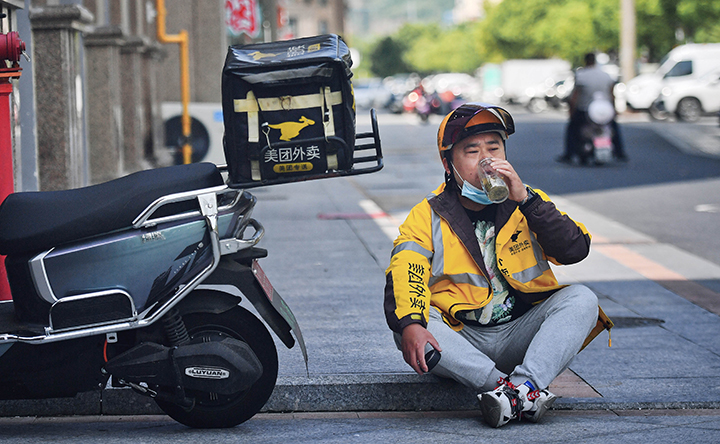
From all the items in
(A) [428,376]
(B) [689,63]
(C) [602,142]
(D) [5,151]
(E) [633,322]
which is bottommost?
(E) [633,322]

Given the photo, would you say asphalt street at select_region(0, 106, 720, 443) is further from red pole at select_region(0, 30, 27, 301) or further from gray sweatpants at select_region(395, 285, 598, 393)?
red pole at select_region(0, 30, 27, 301)

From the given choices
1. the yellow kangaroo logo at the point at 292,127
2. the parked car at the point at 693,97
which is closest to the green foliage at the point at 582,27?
the parked car at the point at 693,97

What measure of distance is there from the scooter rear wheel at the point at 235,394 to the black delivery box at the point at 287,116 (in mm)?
545

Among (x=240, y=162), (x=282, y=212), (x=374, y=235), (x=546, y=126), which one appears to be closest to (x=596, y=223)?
(x=374, y=235)

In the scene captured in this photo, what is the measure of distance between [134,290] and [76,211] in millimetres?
367

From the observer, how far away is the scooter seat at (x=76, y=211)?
374cm

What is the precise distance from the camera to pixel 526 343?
420 cm

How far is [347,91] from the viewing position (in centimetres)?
380

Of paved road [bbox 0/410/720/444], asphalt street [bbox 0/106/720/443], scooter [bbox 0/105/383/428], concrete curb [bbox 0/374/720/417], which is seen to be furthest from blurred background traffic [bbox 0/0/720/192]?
asphalt street [bbox 0/106/720/443]

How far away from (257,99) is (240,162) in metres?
0.25

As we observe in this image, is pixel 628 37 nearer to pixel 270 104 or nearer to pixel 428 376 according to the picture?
pixel 428 376

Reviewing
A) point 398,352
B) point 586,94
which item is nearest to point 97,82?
point 398,352

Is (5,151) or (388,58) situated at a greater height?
(388,58)

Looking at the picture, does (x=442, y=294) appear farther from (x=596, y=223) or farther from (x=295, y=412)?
(x=596, y=223)
